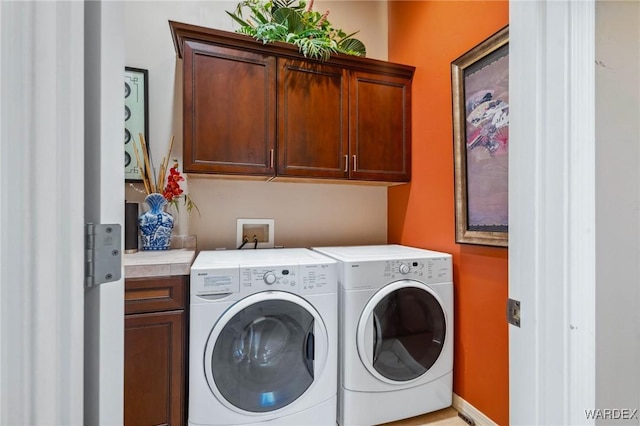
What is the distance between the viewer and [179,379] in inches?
56.7

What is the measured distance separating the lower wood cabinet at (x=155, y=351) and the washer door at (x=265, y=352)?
0.18 metres

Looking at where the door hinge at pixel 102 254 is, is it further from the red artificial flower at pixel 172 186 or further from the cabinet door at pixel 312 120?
the red artificial flower at pixel 172 186

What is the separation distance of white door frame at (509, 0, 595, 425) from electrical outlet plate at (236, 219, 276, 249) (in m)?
1.81

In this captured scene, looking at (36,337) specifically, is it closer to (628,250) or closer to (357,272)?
(628,250)

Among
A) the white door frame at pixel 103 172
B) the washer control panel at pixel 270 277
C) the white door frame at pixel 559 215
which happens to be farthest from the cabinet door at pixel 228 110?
the white door frame at pixel 559 215

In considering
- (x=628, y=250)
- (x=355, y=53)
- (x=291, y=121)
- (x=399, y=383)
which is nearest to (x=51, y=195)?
(x=628, y=250)

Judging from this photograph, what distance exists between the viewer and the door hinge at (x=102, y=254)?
0.48 metres

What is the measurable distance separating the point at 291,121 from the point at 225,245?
0.98 m

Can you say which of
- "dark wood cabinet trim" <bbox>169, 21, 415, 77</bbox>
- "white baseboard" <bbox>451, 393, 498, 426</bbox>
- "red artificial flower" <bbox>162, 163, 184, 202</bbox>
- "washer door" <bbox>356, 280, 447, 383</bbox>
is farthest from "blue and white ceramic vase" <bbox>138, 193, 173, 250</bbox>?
"white baseboard" <bbox>451, 393, 498, 426</bbox>

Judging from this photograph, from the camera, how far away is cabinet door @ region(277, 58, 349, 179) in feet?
6.34

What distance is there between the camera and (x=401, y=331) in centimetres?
168

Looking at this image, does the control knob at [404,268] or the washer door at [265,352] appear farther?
the control knob at [404,268]

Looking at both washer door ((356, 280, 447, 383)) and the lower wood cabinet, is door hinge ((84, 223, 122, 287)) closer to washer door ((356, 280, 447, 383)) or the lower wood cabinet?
the lower wood cabinet

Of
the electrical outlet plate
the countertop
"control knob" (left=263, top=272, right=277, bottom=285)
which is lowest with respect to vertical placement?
"control knob" (left=263, top=272, right=277, bottom=285)
